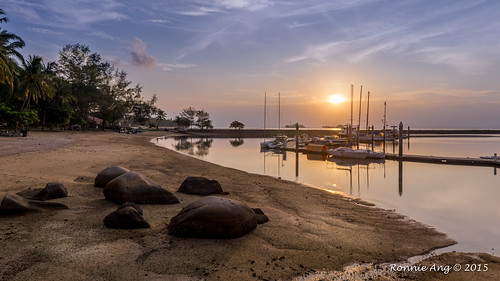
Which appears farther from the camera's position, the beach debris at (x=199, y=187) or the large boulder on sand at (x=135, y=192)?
the beach debris at (x=199, y=187)

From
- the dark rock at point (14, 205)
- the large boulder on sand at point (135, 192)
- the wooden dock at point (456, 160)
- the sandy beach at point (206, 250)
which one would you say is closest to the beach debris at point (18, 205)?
the dark rock at point (14, 205)

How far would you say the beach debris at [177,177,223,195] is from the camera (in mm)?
10523

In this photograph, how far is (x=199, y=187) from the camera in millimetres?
10633

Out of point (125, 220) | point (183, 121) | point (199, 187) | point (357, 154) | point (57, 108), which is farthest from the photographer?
point (183, 121)

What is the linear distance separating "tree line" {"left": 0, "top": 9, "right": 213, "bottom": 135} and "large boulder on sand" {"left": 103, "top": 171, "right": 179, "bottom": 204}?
24874 millimetres

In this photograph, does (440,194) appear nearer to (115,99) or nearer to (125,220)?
(125,220)

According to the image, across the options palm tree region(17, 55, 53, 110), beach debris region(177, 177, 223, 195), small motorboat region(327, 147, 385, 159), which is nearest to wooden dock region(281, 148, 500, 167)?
small motorboat region(327, 147, 385, 159)

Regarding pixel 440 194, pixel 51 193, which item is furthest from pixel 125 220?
pixel 440 194

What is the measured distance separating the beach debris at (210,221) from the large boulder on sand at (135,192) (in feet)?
7.97

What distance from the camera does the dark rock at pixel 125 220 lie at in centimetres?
642

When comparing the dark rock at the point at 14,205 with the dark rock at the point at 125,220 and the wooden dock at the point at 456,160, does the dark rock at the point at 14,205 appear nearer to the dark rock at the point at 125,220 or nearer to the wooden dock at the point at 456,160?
the dark rock at the point at 125,220

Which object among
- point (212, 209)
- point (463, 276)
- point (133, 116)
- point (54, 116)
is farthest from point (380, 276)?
point (133, 116)

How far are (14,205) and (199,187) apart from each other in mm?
5219

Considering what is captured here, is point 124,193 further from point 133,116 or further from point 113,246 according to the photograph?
point 133,116
